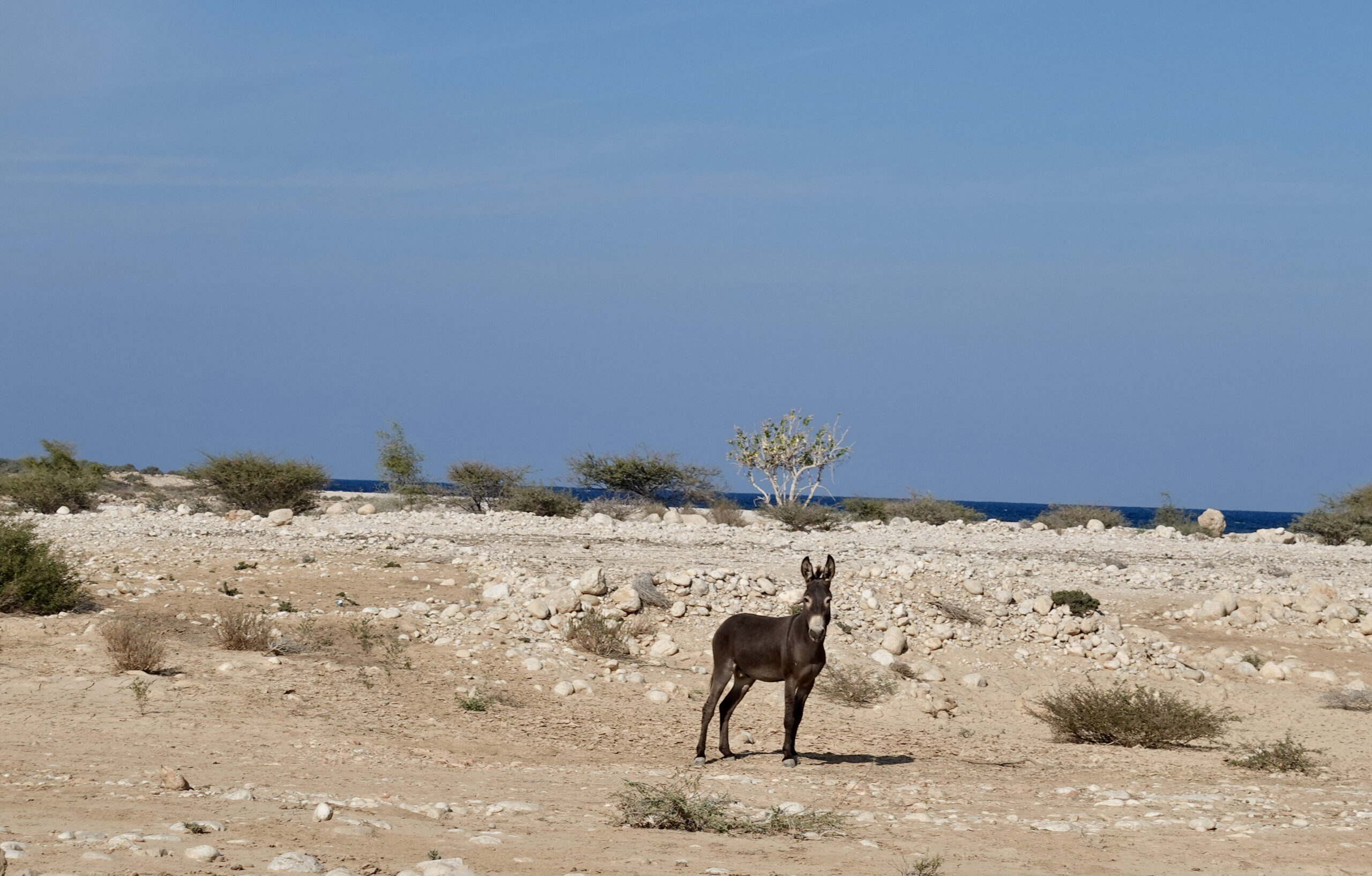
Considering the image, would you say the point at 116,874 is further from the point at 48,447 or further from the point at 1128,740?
the point at 48,447

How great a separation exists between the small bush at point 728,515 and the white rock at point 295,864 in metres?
24.7

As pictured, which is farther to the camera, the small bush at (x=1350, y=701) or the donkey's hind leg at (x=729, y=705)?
the small bush at (x=1350, y=701)

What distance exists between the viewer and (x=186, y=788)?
815cm

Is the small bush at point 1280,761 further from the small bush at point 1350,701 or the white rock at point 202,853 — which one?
the white rock at point 202,853

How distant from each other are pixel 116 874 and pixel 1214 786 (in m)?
8.54

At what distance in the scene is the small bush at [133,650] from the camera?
1205cm

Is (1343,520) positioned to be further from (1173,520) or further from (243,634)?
(243,634)

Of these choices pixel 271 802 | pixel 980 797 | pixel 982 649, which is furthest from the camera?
pixel 982 649

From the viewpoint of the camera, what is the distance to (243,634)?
1341cm

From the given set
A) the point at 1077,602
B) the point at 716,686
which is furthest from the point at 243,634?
the point at 1077,602

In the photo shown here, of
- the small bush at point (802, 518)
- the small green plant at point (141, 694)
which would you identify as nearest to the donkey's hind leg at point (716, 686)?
the small green plant at point (141, 694)

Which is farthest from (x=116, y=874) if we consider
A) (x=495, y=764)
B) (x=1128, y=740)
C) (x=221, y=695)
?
(x=1128, y=740)

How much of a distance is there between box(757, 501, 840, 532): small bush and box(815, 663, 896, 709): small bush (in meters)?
17.2

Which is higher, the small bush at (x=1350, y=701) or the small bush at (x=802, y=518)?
the small bush at (x=802, y=518)
